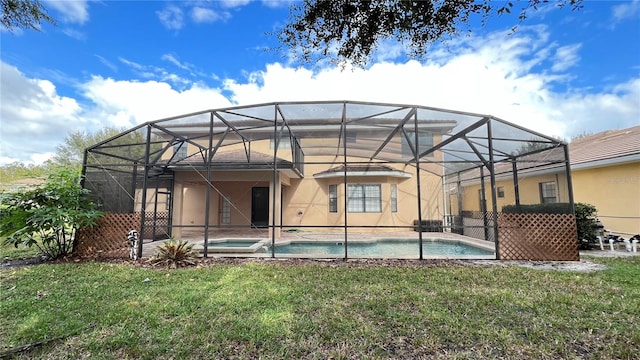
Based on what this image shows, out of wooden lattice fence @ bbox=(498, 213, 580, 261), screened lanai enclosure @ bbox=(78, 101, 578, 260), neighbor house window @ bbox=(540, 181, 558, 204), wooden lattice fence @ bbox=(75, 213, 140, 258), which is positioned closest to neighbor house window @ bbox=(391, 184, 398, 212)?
screened lanai enclosure @ bbox=(78, 101, 578, 260)

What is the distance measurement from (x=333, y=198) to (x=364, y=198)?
1744mm

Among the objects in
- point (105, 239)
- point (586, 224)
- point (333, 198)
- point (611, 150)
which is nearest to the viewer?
point (105, 239)

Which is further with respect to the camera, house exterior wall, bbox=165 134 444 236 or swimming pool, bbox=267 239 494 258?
house exterior wall, bbox=165 134 444 236

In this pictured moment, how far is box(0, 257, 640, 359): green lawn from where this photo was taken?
9.98 ft

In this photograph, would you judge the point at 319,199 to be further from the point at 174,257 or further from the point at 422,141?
the point at 174,257

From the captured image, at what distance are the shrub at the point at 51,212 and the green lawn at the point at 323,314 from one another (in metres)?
1.26

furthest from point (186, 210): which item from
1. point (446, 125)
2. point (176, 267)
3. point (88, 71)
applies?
point (446, 125)

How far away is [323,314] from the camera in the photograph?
12.8 feet

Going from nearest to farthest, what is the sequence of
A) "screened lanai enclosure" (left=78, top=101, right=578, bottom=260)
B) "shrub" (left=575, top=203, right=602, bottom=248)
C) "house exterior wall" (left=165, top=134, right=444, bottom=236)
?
"screened lanai enclosure" (left=78, top=101, right=578, bottom=260) → "shrub" (left=575, top=203, right=602, bottom=248) → "house exterior wall" (left=165, top=134, right=444, bottom=236)

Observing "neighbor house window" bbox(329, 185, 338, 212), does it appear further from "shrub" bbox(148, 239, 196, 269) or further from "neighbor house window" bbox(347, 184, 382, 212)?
"shrub" bbox(148, 239, 196, 269)

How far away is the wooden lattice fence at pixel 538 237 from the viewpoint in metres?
7.54

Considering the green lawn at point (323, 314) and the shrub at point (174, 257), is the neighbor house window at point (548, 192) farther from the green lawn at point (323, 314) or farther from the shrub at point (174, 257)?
the shrub at point (174, 257)

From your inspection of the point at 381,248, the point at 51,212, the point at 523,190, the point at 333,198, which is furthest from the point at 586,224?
the point at 51,212

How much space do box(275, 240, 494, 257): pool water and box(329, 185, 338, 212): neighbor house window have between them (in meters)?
4.08
